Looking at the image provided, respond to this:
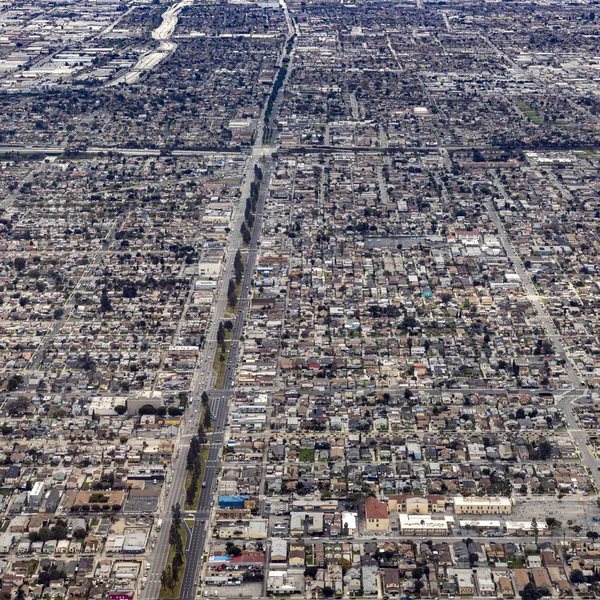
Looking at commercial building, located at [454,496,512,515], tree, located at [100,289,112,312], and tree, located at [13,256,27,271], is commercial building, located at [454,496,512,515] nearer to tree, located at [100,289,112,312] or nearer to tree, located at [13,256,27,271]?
tree, located at [100,289,112,312]

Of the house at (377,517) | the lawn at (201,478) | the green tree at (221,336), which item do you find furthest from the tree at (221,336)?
the house at (377,517)

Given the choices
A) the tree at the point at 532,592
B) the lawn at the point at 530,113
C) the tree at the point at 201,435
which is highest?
the tree at the point at 532,592

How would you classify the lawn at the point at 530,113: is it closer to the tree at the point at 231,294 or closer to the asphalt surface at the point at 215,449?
the asphalt surface at the point at 215,449

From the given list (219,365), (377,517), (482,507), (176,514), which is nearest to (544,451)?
(482,507)

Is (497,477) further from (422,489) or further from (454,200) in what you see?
(454,200)

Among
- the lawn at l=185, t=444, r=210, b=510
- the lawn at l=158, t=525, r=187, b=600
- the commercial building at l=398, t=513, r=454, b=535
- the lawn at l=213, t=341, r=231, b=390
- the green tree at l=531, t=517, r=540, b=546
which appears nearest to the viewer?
the lawn at l=158, t=525, r=187, b=600

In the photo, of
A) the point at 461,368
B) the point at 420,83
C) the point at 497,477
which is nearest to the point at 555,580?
the point at 497,477

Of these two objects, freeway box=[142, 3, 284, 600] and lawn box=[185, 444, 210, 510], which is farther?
lawn box=[185, 444, 210, 510]

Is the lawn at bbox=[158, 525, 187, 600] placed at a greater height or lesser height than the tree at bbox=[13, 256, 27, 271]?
greater

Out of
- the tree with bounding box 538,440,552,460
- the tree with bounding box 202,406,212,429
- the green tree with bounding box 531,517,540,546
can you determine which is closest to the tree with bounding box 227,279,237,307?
the tree with bounding box 202,406,212,429

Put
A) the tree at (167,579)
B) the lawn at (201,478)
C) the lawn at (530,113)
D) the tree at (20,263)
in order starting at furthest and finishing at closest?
the lawn at (530,113) < the tree at (20,263) < the lawn at (201,478) < the tree at (167,579)
